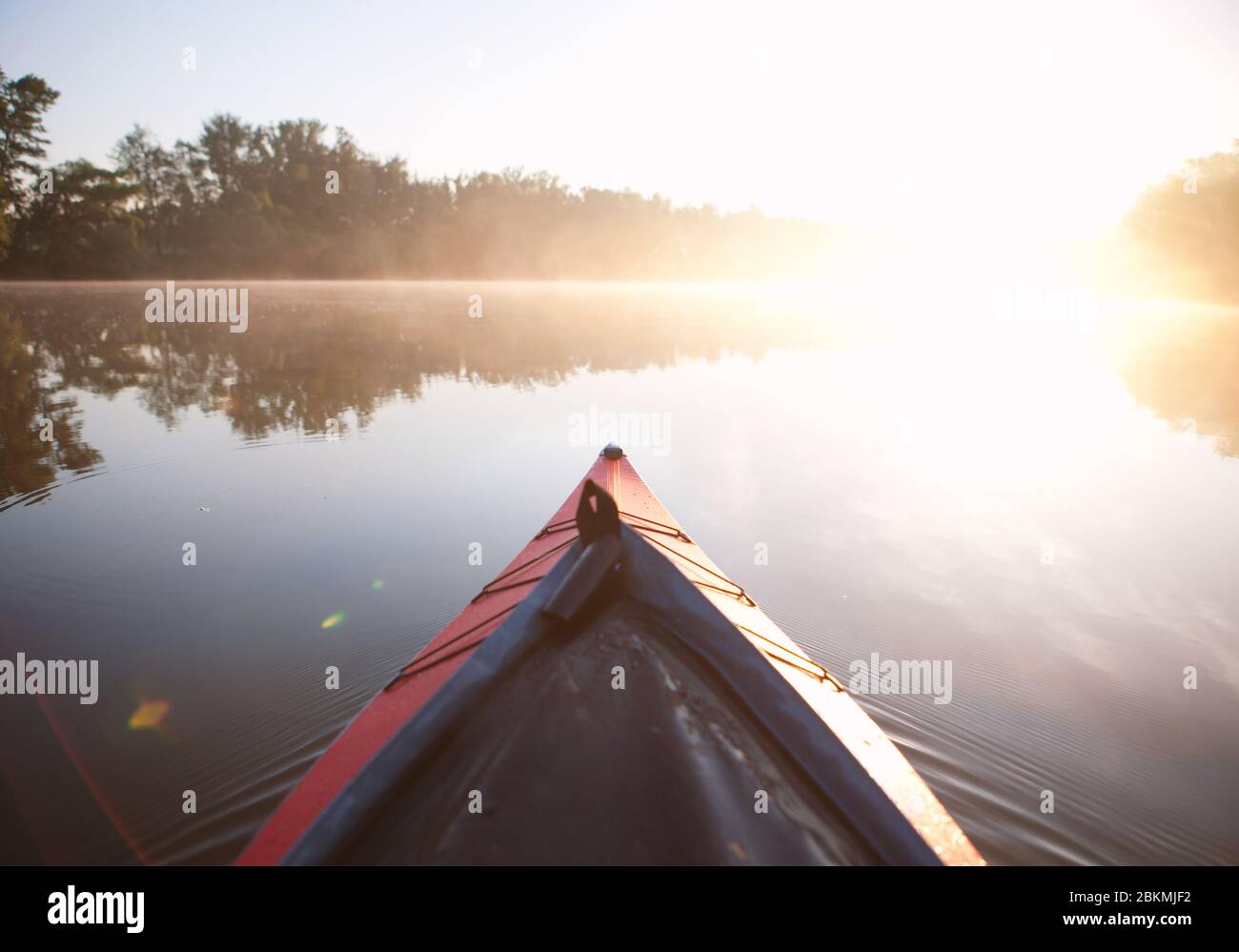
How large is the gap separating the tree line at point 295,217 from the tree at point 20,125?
0.07 m

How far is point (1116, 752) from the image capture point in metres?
3.38

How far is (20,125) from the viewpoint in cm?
3947

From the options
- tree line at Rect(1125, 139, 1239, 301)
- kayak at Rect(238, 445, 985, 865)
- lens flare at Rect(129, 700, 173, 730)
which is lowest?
lens flare at Rect(129, 700, 173, 730)

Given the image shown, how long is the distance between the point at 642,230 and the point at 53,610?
77891mm

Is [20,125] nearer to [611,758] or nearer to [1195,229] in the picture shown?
[611,758]

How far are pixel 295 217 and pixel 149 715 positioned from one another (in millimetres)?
56331

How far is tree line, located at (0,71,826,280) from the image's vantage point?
39.6 metres

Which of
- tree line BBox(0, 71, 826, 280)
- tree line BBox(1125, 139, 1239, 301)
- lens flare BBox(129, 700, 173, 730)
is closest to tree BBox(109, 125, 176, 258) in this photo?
tree line BBox(0, 71, 826, 280)

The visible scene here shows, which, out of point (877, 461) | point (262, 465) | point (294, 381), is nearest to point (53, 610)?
point (262, 465)

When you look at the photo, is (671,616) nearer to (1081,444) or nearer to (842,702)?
(842,702)

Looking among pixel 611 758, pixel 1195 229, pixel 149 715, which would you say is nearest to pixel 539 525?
pixel 149 715

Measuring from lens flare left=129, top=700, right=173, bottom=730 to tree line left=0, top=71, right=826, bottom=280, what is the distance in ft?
75.0

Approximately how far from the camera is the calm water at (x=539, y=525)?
3.03m

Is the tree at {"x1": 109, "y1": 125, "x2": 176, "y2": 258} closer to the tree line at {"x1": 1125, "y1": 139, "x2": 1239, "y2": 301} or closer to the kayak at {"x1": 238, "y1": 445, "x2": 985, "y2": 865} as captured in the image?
the kayak at {"x1": 238, "y1": 445, "x2": 985, "y2": 865}
